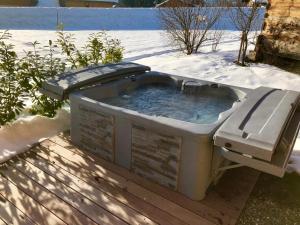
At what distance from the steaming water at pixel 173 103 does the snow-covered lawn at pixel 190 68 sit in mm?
749

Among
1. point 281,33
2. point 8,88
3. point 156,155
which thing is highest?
point 281,33

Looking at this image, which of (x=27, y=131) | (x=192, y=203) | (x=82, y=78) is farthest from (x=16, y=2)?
(x=192, y=203)

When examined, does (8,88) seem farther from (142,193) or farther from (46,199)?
(142,193)

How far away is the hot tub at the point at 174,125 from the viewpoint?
1.84 metres

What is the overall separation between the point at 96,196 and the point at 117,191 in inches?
6.1

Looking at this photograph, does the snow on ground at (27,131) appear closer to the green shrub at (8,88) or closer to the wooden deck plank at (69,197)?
the green shrub at (8,88)

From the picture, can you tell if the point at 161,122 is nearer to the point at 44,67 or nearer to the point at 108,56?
the point at 44,67

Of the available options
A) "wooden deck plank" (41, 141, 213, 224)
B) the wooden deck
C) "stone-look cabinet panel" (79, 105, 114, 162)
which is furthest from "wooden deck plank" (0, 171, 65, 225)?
"stone-look cabinet panel" (79, 105, 114, 162)

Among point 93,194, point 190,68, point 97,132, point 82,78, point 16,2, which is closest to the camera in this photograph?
point 93,194

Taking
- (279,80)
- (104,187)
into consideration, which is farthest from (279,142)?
(279,80)

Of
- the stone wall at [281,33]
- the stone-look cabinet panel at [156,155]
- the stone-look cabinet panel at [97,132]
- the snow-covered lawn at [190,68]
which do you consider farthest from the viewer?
the stone wall at [281,33]

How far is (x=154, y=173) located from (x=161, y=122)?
1.42 feet

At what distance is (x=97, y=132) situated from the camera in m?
2.48

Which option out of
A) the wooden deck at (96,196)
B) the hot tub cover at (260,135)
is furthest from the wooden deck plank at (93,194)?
the hot tub cover at (260,135)
